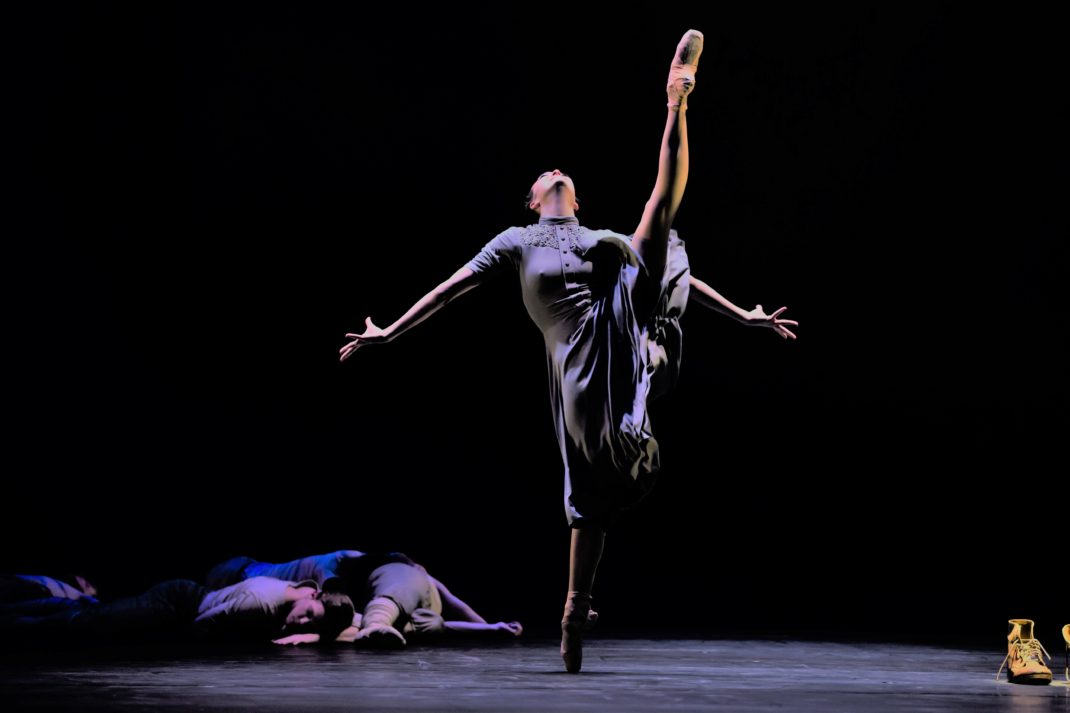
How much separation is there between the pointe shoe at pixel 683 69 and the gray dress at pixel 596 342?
384mm

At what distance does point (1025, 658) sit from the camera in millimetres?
3074

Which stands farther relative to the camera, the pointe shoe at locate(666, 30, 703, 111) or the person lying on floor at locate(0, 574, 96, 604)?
the person lying on floor at locate(0, 574, 96, 604)

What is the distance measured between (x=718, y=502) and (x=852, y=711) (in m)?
3.00

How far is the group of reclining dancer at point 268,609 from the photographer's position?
162 inches

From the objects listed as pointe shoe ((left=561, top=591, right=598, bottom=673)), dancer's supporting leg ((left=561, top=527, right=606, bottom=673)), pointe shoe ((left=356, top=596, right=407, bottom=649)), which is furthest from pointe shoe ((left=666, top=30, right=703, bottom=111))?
pointe shoe ((left=356, top=596, right=407, bottom=649))

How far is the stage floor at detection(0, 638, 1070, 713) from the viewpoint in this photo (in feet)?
8.25

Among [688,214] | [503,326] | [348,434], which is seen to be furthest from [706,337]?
[348,434]

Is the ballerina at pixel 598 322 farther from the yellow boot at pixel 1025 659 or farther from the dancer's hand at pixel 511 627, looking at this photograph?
the dancer's hand at pixel 511 627

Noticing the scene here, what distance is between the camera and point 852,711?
7.94 feet

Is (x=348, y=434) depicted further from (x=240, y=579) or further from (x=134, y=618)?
(x=134, y=618)

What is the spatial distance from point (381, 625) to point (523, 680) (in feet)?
3.62

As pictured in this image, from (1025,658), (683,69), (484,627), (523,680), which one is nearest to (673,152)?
(683,69)

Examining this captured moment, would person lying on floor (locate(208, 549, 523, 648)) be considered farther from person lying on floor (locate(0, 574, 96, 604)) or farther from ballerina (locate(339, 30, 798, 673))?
ballerina (locate(339, 30, 798, 673))

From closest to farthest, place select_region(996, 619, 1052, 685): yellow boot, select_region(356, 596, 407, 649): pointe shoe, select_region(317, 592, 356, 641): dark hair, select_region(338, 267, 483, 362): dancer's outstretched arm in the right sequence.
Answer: select_region(996, 619, 1052, 685): yellow boot < select_region(338, 267, 483, 362): dancer's outstretched arm < select_region(356, 596, 407, 649): pointe shoe < select_region(317, 592, 356, 641): dark hair
